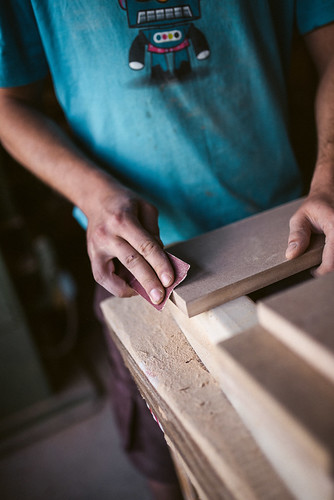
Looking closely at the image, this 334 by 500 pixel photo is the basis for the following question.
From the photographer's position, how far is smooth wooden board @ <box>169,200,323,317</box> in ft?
1.86

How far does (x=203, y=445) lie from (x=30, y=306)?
5.61 ft

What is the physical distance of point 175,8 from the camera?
0.77m

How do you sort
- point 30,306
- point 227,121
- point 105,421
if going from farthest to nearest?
point 30,306 < point 105,421 < point 227,121

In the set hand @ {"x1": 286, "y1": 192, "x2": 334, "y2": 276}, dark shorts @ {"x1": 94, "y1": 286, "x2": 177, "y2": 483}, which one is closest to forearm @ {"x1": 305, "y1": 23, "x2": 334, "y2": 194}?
hand @ {"x1": 286, "y1": 192, "x2": 334, "y2": 276}

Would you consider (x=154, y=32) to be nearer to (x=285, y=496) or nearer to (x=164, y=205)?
(x=164, y=205)

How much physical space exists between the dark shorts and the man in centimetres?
36

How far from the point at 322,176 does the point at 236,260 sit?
11.2 inches

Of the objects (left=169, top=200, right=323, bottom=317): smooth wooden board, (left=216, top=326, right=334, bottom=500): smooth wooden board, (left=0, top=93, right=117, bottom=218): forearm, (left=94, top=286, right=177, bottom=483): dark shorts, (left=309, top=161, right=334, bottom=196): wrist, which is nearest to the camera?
(left=216, top=326, right=334, bottom=500): smooth wooden board

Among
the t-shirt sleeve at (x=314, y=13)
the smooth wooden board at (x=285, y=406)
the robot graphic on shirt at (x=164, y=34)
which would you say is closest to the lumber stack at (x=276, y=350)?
the smooth wooden board at (x=285, y=406)

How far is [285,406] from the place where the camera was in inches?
13.9

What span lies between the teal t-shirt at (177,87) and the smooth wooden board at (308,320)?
50 centimetres

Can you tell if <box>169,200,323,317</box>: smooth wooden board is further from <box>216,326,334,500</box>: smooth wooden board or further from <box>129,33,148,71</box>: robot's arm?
<box>129,33,148,71</box>: robot's arm

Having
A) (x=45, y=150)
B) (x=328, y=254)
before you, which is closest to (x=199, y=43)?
(x=45, y=150)

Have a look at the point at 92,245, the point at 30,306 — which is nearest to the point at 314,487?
the point at 92,245
